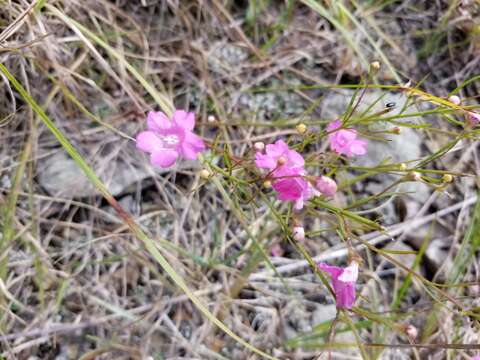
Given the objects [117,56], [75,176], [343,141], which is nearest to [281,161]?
[343,141]

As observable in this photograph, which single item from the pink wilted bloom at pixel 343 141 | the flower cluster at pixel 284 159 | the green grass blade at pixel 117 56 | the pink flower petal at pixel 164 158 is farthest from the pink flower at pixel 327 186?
the green grass blade at pixel 117 56

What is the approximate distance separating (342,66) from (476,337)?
124cm

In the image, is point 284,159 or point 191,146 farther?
point 191,146

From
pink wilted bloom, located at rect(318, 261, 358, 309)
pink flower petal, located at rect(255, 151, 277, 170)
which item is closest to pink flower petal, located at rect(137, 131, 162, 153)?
pink flower petal, located at rect(255, 151, 277, 170)

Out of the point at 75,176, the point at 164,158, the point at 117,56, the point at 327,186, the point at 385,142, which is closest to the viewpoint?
the point at 327,186

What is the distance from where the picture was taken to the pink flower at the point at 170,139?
1.37 metres

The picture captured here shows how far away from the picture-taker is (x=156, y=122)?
1.44 metres

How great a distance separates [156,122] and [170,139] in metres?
0.06

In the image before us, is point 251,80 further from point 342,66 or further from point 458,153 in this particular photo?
point 458,153

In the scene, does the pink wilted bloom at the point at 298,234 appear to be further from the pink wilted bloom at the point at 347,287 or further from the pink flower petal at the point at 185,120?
the pink flower petal at the point at 185,120

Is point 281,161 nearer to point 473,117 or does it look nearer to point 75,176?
point 473,117

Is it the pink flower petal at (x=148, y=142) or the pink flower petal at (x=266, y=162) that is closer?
the pink flower petal at (x=266, y=162)

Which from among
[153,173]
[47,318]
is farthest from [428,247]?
[47,318]

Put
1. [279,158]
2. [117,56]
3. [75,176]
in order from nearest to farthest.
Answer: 1. [279,158]
2. [117,56]
3. [75,176]
